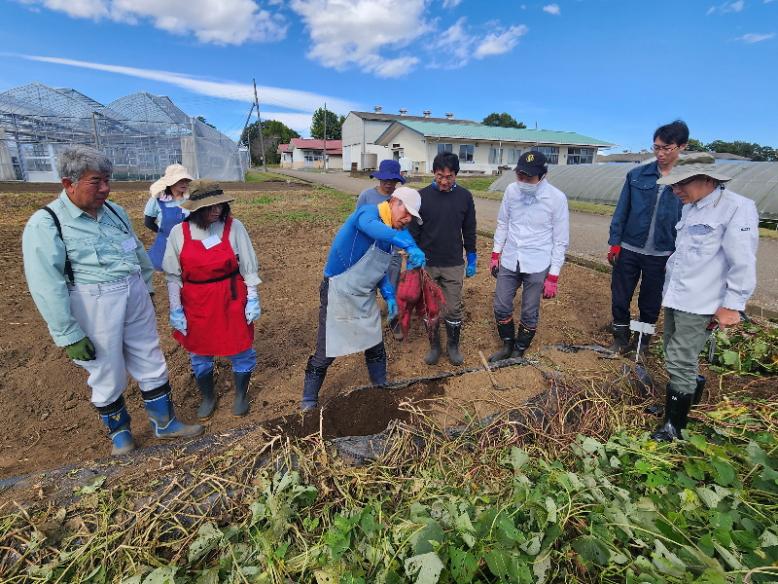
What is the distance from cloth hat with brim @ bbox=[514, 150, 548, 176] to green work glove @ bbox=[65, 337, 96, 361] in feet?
10.9

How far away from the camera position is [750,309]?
5.17 meters

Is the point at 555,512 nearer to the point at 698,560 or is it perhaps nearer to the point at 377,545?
the point at 698,560

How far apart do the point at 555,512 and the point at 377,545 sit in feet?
2.53

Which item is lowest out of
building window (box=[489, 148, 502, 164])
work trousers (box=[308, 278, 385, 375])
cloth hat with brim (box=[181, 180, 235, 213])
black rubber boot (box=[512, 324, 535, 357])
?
black rubber boot (box=[512, 324, 535, 357])

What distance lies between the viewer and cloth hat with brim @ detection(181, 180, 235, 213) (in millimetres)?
2803

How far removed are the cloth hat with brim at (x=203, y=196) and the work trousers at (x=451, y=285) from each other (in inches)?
76.0

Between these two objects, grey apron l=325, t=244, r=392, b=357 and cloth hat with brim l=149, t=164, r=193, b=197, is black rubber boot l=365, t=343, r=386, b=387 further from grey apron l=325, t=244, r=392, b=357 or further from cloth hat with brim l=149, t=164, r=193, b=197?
cloth hat with brim l=149, t=164, r=193, b=197

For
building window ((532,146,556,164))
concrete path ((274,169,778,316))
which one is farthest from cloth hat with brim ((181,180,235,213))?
building window ((532,146,556,164))

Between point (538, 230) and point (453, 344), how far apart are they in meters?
1.33

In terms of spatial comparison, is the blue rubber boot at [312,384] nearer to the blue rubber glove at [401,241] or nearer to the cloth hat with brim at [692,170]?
the blue rubber glove at [401,241]

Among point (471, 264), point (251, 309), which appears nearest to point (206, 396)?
point (251, 309)

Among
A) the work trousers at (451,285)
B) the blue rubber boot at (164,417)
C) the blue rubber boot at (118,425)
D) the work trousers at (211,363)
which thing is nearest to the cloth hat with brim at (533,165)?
the work trousers at (451,285)

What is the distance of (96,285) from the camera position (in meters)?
2.48

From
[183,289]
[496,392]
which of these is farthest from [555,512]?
[183,289]
